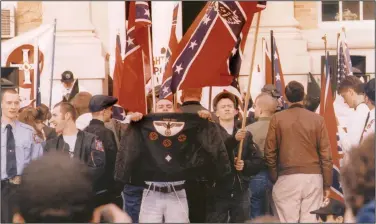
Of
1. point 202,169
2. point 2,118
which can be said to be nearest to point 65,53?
point 2,118

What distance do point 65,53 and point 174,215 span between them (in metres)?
6.24

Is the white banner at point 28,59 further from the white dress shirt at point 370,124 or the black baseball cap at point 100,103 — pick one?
the white dress shirt at point 370,124

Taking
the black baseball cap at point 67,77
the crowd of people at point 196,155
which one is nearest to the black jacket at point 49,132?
the crowd of people at point 196,155

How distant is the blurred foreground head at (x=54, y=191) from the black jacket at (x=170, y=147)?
12.5 ft

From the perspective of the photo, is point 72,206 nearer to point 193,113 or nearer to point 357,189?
point 357,189

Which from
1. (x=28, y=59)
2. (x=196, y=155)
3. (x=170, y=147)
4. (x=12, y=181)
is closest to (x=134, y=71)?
(x=170, y=147)

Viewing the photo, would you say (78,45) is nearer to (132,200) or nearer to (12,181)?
(12,181)

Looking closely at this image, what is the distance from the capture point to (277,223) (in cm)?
755

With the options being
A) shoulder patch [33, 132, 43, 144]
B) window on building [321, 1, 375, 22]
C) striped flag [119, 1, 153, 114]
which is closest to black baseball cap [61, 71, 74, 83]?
shoulder patch [33, 132, 43, 144]

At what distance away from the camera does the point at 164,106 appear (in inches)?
310

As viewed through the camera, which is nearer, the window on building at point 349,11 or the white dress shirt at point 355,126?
the white dress shirt at point 355,126

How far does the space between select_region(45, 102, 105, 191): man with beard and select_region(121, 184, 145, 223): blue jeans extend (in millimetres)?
274

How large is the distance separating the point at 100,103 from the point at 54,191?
4780 millimetres

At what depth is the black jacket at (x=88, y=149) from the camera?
7.63 meters
